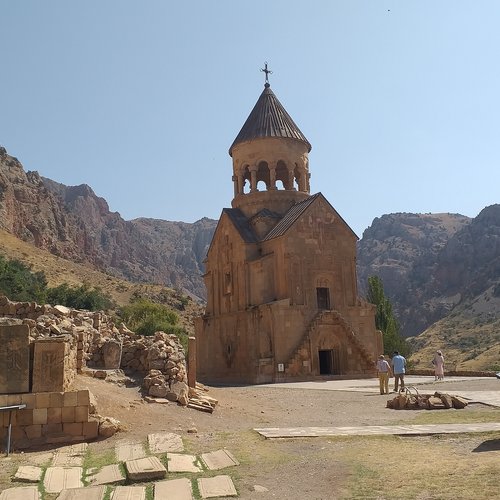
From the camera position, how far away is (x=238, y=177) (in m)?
32.1

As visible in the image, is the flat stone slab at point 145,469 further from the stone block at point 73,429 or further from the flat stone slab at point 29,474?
the stone block at point 73,429

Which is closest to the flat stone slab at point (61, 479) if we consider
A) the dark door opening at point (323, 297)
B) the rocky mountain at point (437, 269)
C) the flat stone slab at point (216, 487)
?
the flat stone slab at point (216, 487)

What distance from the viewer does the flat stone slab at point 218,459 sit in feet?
21.8

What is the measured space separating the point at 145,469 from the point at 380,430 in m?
4.14

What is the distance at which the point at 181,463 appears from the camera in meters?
6.63

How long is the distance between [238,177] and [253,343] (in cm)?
1012

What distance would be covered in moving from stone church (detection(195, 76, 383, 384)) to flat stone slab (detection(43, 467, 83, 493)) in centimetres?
1839

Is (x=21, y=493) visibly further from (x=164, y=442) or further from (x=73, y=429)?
(x=73, y=429)

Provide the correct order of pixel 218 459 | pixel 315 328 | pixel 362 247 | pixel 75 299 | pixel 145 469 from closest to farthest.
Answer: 1. pixel 145 469
2. pixel 218 459
3. pixel 315 328
4. pixel 75 299
5. pixel 362 247

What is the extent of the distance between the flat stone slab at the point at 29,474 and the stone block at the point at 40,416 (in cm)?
170

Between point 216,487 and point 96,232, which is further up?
point 96,232

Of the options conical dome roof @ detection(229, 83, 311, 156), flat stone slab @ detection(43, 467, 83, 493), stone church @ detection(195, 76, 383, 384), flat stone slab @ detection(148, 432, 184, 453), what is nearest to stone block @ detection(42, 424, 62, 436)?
flat stone slab @ detection(148, 432, 184, 453)

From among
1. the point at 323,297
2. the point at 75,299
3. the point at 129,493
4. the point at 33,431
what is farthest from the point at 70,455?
the point at 75,299

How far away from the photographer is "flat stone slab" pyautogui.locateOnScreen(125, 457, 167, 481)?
609cm
